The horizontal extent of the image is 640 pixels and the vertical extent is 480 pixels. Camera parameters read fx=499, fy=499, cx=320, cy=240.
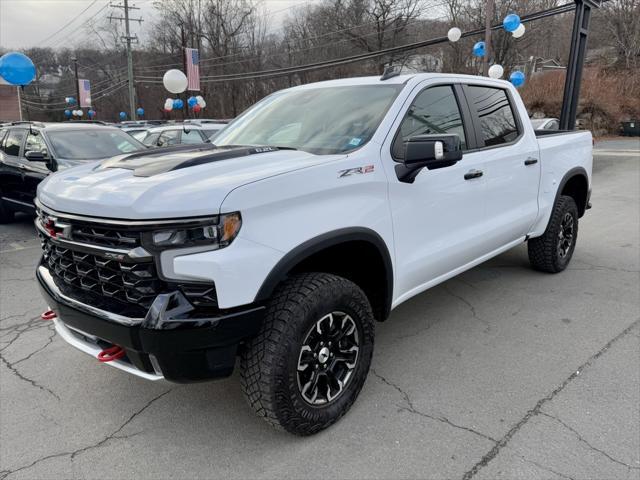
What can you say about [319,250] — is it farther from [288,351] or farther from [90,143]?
[90,143]

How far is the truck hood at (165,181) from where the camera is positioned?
212 cm

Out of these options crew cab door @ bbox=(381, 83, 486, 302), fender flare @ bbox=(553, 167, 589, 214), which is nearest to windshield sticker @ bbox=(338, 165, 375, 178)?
crew cab door @ bbox=(381, 83, 486, 302)

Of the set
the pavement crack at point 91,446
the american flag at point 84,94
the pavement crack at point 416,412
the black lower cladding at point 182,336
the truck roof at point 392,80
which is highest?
the american flag at point 84,94

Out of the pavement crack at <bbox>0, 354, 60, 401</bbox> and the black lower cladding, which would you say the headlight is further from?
the pavement crack at <bbox>0, 354, 60, 401</bbox>

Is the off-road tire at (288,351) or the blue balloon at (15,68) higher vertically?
the blue balloon at (15,68)

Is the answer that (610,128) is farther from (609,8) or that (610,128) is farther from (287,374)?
(287,374)

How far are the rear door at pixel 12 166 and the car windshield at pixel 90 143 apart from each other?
79cm

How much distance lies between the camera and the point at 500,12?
35.2m

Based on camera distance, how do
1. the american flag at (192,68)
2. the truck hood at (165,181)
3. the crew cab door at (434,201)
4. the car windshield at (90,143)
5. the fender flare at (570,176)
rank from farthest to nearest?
the american flag at (192,68) → the car windshield at (90,143) → the fender flare at (570,176) → the crew cab door at (434,201) → the truck hood at (165,181)

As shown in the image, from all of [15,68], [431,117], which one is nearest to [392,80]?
[431,117]

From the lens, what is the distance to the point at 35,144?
8.06 metres

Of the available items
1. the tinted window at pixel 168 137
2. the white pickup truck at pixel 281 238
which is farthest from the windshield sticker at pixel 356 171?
the tinted window at pixel 168 137

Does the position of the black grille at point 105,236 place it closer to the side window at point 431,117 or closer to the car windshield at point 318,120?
the car windshield at point 318,120

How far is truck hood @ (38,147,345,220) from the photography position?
6.97 ft
